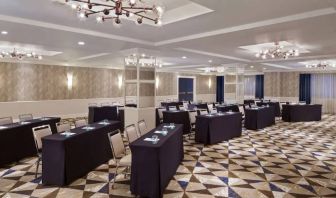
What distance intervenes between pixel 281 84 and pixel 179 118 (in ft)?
39.1

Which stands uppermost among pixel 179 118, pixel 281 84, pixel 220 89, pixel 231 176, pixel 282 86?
pixel 281 84

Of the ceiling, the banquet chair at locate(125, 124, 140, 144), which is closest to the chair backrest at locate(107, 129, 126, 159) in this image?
the banquet chair at locate(125, 124, 140, 144)

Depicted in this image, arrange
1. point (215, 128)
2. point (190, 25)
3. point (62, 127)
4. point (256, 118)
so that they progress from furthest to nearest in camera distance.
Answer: point (256, 118) < point (215, 128) < point (190, 25) < point (62, 127)

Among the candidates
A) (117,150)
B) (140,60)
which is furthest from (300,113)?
(117,150)

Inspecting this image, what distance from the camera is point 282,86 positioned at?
58.3 feet

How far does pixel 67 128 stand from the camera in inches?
209

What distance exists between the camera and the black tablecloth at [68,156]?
13.5 ft

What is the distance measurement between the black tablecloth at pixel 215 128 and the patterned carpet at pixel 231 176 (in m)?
0.32

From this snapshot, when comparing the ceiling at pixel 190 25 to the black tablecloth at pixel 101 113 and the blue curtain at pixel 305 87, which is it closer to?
the black tablecloth at pixel 101 113

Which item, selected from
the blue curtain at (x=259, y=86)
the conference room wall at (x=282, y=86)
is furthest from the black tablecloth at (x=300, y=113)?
the blue curtain at (x=259, y=86)

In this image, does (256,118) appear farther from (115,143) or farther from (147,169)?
(147,169)

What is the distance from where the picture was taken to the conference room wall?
17.2m

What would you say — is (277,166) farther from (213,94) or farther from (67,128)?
(213,94)

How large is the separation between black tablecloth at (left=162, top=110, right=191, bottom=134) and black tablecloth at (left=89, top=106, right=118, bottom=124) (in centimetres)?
277
